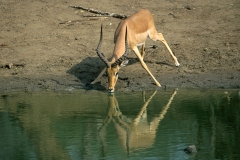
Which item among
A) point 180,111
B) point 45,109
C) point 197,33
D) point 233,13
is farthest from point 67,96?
point 233,13

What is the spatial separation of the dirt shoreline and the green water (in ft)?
2.40

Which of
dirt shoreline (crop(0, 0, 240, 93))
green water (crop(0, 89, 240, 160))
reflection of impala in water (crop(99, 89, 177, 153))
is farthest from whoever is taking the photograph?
dirt shoreline (crop(0, 0, 240, 93))

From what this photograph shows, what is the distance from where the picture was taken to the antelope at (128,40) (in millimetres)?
10758

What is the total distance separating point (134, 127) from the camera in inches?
338

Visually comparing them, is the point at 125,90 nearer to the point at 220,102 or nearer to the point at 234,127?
the point at 220,102

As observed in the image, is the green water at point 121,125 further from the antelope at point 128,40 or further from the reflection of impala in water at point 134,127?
the antelope at point 128,40

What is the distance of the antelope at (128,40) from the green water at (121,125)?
0.51 m

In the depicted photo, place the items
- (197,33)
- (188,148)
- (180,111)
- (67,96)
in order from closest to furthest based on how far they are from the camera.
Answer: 1. (188,148)
2. (180,111)
3. (67,96)
4. (197,33)

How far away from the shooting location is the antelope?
10.8 meters

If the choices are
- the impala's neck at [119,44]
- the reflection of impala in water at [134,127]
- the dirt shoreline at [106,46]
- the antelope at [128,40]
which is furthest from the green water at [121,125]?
the impala's neck at [119,44]

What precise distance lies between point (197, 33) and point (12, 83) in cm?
483

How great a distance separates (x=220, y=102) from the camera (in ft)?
31.9

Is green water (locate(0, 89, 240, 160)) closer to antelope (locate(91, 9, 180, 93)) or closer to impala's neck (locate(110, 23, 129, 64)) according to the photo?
antelope (locate(91, 9, 180, 93))

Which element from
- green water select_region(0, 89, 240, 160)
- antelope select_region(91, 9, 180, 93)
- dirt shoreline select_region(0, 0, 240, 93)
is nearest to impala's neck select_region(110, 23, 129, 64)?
antelope select_region(91, 9, 180, 93)
